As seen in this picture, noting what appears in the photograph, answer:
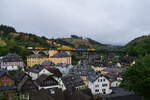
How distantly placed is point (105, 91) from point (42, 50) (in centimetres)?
4270

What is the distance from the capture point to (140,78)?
2266 cm

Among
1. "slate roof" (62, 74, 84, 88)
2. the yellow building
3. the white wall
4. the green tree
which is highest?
the yellow building

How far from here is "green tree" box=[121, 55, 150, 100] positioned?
22328mm

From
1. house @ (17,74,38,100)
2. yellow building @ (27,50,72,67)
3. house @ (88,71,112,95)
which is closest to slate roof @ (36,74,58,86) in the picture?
house @ (17,74,38,100)

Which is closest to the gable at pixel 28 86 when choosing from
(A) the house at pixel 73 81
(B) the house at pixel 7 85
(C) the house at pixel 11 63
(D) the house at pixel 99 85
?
(B) the house at pixel 7 85

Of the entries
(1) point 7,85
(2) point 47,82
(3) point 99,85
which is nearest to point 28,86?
(1) point 7,85

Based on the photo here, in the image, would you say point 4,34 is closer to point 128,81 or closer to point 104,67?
point 104,67

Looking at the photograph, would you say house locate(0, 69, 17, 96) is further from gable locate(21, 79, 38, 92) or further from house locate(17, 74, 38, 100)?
gable locate(21, 79, 38, 92)

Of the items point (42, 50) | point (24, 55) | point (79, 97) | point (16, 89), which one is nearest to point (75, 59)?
point (42, 50)

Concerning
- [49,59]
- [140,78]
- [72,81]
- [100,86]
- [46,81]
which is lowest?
[100,86]

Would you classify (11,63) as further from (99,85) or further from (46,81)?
(99,85)

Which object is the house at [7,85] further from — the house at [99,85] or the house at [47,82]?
the house at [99,85]

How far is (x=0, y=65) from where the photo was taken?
51.9m

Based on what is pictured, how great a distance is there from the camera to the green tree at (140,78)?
22328mm
